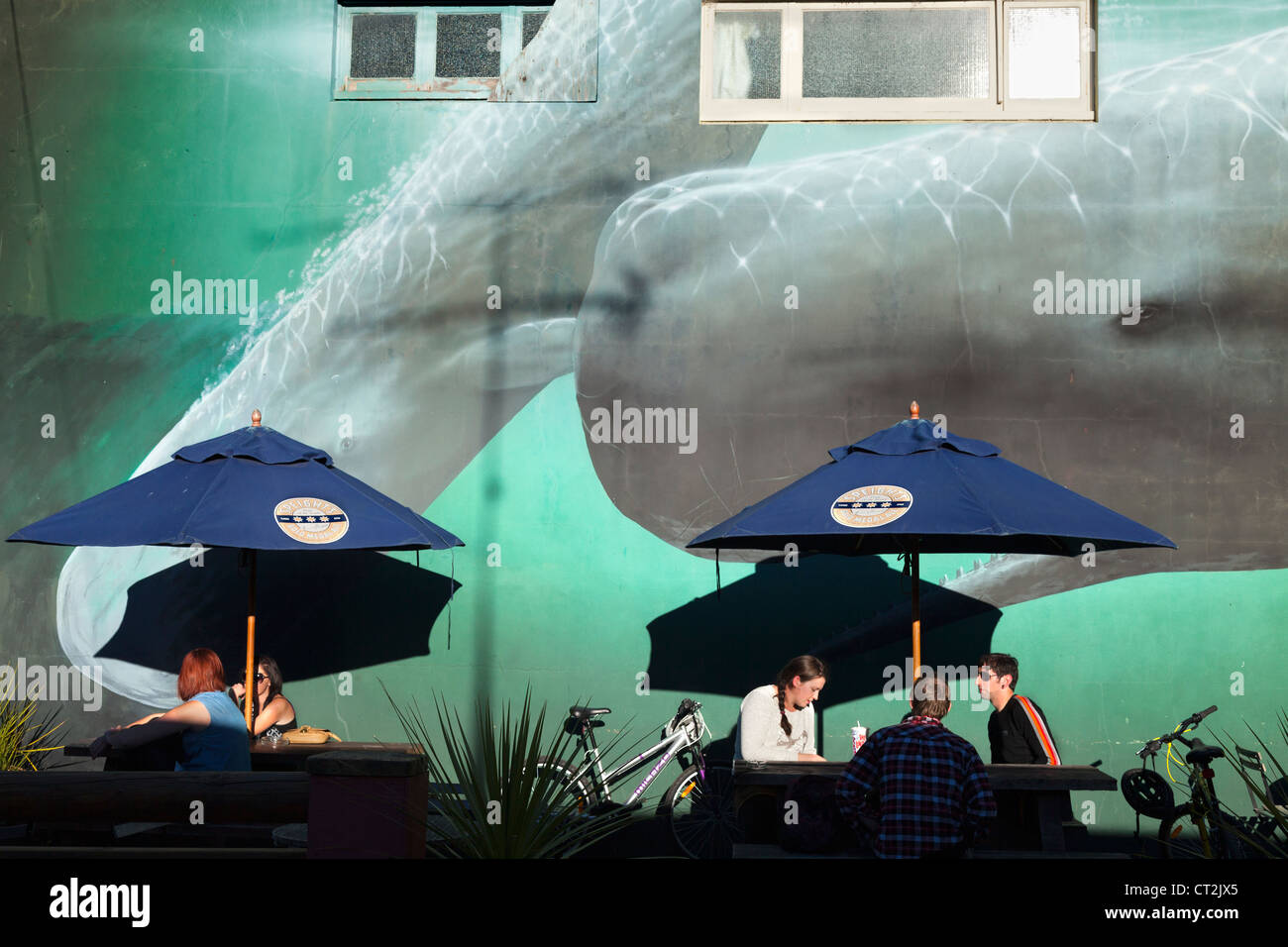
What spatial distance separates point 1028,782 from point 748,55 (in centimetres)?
598

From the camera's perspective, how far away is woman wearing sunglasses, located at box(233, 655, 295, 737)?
796 cm

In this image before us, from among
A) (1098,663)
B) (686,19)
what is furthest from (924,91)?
(1098,663)

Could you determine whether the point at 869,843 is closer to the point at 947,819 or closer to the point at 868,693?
the point at 947,819

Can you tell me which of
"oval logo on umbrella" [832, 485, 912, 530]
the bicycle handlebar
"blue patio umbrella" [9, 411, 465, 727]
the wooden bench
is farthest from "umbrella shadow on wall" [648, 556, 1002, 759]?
the wooden bench

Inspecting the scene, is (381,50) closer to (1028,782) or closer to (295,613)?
(295,613)

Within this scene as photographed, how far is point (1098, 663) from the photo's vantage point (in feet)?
28.8

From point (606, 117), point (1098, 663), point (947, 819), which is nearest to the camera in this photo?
point (947, 819)

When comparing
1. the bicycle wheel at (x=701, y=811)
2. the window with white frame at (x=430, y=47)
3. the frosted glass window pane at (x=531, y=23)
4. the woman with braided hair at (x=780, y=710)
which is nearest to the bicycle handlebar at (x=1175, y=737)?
the woman with braided hair at (x=780, y=710)

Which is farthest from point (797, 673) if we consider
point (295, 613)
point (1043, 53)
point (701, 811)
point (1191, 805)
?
point (1043, 53)

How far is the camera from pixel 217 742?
20.7ft

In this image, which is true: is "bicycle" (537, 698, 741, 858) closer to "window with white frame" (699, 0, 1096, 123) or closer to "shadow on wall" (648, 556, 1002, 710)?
"shadow on wall" (648, 556, 1002, 710)

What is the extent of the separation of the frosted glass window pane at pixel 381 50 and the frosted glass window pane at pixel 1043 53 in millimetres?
4678
